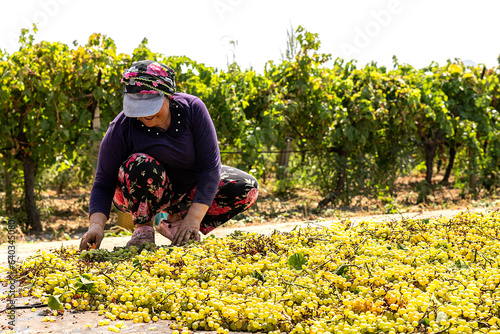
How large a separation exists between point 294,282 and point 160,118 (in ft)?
3.95

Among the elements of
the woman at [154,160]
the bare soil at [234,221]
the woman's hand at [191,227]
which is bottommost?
the bare soil at [234,221]

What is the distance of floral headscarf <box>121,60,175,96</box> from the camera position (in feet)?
8.25

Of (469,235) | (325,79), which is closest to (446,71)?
(325,79)

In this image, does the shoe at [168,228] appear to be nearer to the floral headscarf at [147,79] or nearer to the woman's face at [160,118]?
the woman's face at [160,118]

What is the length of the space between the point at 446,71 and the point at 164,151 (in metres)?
5.84

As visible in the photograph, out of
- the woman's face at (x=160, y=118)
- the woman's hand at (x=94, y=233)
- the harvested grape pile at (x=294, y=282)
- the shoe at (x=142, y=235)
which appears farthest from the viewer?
the shoe at (x=142, y=235)

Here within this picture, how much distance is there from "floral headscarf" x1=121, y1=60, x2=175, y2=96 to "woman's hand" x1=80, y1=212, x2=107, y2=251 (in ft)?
2.26

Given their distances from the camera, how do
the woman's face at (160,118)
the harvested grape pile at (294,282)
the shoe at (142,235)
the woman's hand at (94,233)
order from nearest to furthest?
the harvested grape pile at (294,282) → the woman's hand at (94,233) → the woman's face at (160,118) → the shoe at (142,235)

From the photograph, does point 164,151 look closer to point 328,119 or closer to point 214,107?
point 214,107

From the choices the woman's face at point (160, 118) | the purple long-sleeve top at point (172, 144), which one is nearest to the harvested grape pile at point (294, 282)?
the purple long-sleeve top at point (172, 144)

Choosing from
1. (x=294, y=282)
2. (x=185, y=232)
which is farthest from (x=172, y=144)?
(x=294, y=282)

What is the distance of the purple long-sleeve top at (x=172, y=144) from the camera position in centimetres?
267

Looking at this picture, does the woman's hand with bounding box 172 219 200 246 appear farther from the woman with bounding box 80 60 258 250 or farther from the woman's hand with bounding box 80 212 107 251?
the woman's hand with bounding box 80 212 107 251

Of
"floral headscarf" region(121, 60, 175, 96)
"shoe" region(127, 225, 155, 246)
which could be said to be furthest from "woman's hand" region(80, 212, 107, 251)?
"floral headscarf" region(121, 60, 175, 96)
